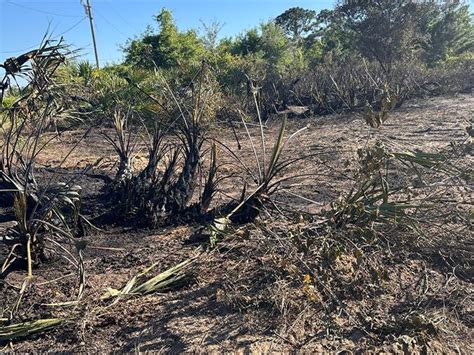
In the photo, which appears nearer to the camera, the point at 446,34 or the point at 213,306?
the point at 213,306

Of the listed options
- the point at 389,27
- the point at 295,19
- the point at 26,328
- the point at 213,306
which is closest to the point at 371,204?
the point at 213,306

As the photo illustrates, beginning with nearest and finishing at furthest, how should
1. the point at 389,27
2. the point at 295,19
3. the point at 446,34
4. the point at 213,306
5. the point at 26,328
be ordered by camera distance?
1. the point at 26,328
2. the point at 213,306
3. the point at 389,27
4. the point at 446,34
5. the point at 295,19

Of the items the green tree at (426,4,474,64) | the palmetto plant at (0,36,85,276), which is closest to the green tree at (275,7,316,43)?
the green tree at (426,4,474,64)

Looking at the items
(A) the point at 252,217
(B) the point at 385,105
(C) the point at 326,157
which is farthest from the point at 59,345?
(C) the point at 326,157

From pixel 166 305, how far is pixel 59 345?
65 cm

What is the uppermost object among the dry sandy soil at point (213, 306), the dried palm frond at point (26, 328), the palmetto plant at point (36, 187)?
the palmetto plant at point (36, 187)

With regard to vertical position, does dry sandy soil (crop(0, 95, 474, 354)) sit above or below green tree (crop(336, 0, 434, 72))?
below

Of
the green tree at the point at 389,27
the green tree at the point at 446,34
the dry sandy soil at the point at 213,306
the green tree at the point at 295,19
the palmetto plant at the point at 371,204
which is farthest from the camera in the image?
the green tree at the point at 295,19

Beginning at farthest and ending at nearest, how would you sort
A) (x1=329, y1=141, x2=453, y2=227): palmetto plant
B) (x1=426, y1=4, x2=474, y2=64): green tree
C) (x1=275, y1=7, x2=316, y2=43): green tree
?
(x1=275, y1=7, x2=316, y2=43): green tree, (x1=426, y1=4, x2=474, y2=64): green tree, (x1=329, y1=141, x2=453, y2=227): palmetto plant

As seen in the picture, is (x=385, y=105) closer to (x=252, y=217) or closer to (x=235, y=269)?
(x=252, y=217)

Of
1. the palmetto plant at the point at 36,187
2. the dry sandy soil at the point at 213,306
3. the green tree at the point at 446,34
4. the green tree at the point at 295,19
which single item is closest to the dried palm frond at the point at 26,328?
the dry sandy soil at the point at 213,306

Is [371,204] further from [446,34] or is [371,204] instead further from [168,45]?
[446,34]

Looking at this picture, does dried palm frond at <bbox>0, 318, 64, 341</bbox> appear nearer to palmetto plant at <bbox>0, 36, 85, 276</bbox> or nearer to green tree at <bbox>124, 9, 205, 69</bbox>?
palmetto plant at <bbox>0, 36, 85, 276</bbox>

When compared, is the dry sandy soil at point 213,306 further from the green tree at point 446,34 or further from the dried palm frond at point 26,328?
the green tree at point 446,34
